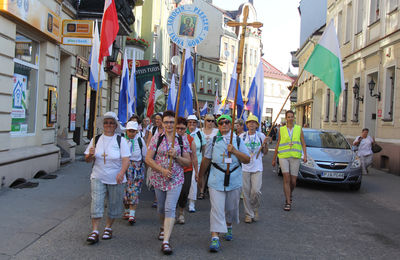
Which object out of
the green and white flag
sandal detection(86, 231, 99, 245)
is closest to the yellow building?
the green and white flag

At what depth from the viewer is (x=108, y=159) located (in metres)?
5.50

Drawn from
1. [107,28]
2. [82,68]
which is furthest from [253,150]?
[82,68]

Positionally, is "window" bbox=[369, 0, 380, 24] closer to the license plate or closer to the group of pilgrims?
the license plate

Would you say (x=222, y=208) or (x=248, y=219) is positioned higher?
(x=222, y=208)

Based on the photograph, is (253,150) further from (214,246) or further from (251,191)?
(214,246)

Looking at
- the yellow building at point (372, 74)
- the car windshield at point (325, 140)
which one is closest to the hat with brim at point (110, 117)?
the car windshield at point (325, 140)

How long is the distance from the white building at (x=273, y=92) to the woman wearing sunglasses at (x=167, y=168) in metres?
64.0

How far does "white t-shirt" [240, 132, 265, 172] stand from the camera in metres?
7.09

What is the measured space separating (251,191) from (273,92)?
6504 centimetres

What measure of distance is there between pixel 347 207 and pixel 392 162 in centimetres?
818

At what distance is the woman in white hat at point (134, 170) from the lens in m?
6.71

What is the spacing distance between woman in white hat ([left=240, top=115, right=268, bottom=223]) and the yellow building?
27.0 feet

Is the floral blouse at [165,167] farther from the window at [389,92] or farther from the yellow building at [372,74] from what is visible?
the window at [389,92]

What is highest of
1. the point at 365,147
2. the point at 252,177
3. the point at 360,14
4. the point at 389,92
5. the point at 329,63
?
the point at 360,14
